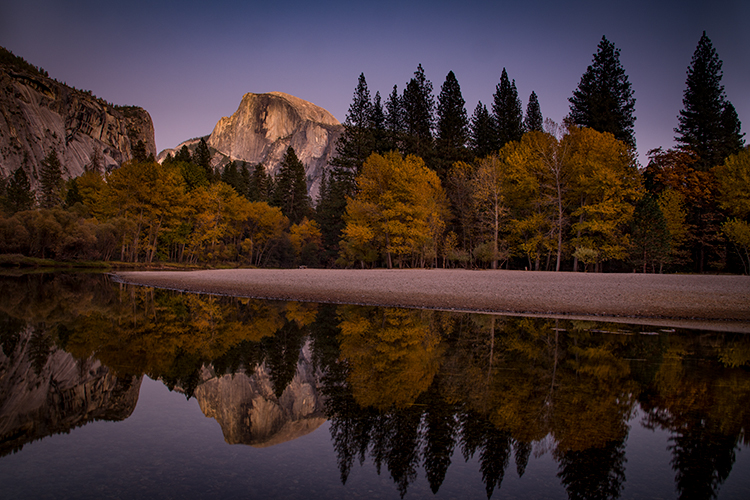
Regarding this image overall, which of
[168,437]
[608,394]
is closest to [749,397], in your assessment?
[608,394]

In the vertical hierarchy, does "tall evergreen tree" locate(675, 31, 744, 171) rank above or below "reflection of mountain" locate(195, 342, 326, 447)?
above

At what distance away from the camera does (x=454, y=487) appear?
10.9ft

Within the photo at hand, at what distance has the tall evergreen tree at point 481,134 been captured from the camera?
166ft

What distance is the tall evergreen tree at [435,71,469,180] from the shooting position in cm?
4778

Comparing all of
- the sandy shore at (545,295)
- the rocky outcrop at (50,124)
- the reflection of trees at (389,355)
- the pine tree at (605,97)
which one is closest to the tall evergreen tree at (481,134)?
the pine tree at (605,97)

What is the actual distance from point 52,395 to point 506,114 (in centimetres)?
5202

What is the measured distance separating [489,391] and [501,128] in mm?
48997

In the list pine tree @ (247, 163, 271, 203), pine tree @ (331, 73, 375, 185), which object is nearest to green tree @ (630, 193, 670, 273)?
pine tree @ (331, 73, 375, 185)

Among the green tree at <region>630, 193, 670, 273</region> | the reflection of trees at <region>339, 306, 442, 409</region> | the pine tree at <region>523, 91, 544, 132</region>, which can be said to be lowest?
the reflection of trees at <region>339, 306, 442, 409</region>

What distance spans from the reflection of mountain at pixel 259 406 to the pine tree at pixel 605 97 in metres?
43.9

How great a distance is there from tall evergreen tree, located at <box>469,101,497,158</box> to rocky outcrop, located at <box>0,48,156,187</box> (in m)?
115

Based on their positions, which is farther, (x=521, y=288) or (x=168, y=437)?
(x=521, y=288)

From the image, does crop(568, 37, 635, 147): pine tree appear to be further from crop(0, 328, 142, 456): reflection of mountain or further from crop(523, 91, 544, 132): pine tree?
crop(0, 328, 142, 456): reflection of mountain

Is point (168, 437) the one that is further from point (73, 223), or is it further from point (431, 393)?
point (73, 223)
